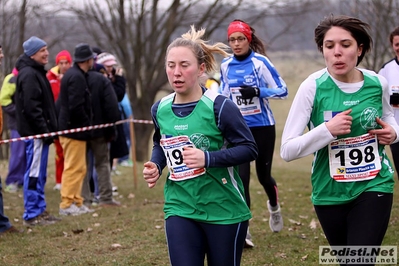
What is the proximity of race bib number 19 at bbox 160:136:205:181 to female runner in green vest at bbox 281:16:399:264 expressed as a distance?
1.88 feet

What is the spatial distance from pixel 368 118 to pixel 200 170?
42.0 inches

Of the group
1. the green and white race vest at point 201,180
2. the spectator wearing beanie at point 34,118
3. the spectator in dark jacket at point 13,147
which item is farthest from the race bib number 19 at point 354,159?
the spectator in dark jacket at point 13,147

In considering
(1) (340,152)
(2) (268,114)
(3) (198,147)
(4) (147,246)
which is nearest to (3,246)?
(4) (147,246)

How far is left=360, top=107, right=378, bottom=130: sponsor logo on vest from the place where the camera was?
150 inches

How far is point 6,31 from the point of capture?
21062 millimetres

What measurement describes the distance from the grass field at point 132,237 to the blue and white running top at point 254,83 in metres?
1.39

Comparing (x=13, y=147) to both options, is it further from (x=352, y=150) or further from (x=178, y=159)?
(x=352, y=150)

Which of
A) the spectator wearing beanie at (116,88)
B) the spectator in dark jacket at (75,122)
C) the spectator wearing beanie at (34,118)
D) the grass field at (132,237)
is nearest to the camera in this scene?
the grass field at (132,237)

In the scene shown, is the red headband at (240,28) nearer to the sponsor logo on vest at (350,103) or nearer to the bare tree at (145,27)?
the sponsor logo on vest at (350,103)

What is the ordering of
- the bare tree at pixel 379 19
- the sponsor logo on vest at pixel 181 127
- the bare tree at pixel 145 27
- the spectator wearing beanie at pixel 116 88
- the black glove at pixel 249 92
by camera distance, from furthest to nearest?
the bare tree at pixel 145 27 < the bare tree at pixel 379 19 < the spectator wearing beanie at pixel 116 88 < the black glove at pixel 249 92 < the sponsor logo on vest at pixel 181 127

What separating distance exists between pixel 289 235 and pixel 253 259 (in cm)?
114

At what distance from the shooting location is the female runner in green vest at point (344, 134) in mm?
3782

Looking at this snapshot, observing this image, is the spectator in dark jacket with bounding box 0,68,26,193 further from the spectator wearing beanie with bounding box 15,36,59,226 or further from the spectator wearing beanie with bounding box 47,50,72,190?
the spectator wearing beanie with bounding box 15,36,59,226

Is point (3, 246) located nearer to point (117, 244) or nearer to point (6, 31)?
point (117, 244)
